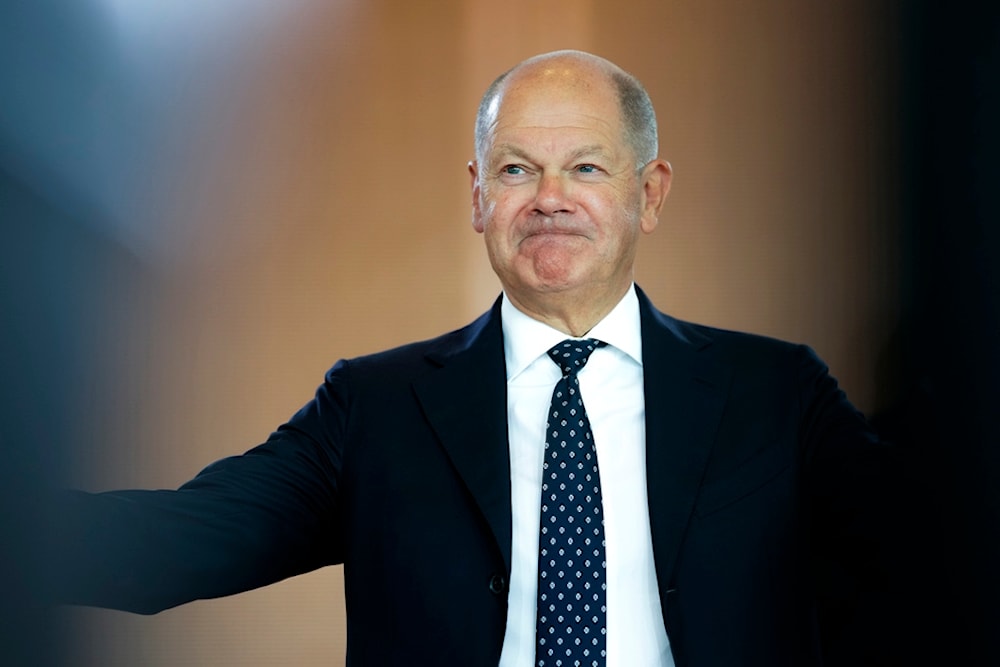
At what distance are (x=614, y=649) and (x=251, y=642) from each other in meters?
1.32

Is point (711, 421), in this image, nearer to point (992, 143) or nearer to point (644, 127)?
point (644, 127)

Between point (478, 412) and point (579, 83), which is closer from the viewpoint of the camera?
point (478, 412)

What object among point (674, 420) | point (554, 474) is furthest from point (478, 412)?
point (674, 420)

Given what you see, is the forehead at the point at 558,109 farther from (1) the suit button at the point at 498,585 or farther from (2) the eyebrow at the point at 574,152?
(1) the suit button at the point at 498,585

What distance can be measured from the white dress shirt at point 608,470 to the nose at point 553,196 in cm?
15

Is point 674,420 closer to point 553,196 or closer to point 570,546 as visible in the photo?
point 570,546

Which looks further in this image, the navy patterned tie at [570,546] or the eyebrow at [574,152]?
the eyebrow at [574,152]

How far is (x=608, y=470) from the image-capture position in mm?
1323

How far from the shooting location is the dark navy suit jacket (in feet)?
3.97

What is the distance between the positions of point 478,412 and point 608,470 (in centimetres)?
17

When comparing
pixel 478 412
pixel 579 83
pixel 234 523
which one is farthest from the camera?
pixel 579 83

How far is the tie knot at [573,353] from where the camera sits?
4.55 ft

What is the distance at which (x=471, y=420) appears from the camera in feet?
4.42

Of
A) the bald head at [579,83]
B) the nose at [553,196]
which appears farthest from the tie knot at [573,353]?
the bald head at [579,83]
